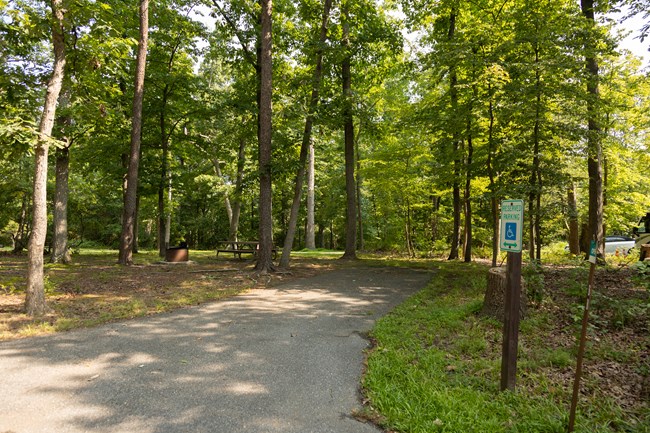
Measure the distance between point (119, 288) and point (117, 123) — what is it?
795 cm

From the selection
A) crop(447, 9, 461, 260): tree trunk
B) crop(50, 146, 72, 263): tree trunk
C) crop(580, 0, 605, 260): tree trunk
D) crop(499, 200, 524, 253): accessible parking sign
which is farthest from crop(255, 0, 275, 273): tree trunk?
crop(580, 0, 605, 260): tree trunk

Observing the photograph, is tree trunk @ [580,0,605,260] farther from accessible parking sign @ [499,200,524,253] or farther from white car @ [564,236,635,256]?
white car @ [564,236,635,256]

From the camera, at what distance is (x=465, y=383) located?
3.50 m

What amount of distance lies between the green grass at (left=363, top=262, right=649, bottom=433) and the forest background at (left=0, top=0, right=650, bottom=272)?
16.0 ft

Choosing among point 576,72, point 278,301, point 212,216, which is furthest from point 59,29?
point 212,216

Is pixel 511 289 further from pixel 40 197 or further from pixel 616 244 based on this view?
pixel 616 244

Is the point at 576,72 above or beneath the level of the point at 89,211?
above

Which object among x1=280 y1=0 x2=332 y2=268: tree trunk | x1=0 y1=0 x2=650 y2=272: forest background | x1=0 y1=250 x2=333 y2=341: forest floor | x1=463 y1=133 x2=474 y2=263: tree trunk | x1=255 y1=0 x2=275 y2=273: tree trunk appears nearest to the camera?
x1=0 y1=250 x2=333 y2=341: forest floor

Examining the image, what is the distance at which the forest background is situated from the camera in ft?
25.7

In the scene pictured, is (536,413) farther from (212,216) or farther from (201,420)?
(212,216)

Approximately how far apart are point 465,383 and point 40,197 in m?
6.38

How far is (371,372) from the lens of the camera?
3672mm

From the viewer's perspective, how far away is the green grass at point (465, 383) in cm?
280

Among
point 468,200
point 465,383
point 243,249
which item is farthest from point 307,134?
point 465,383
